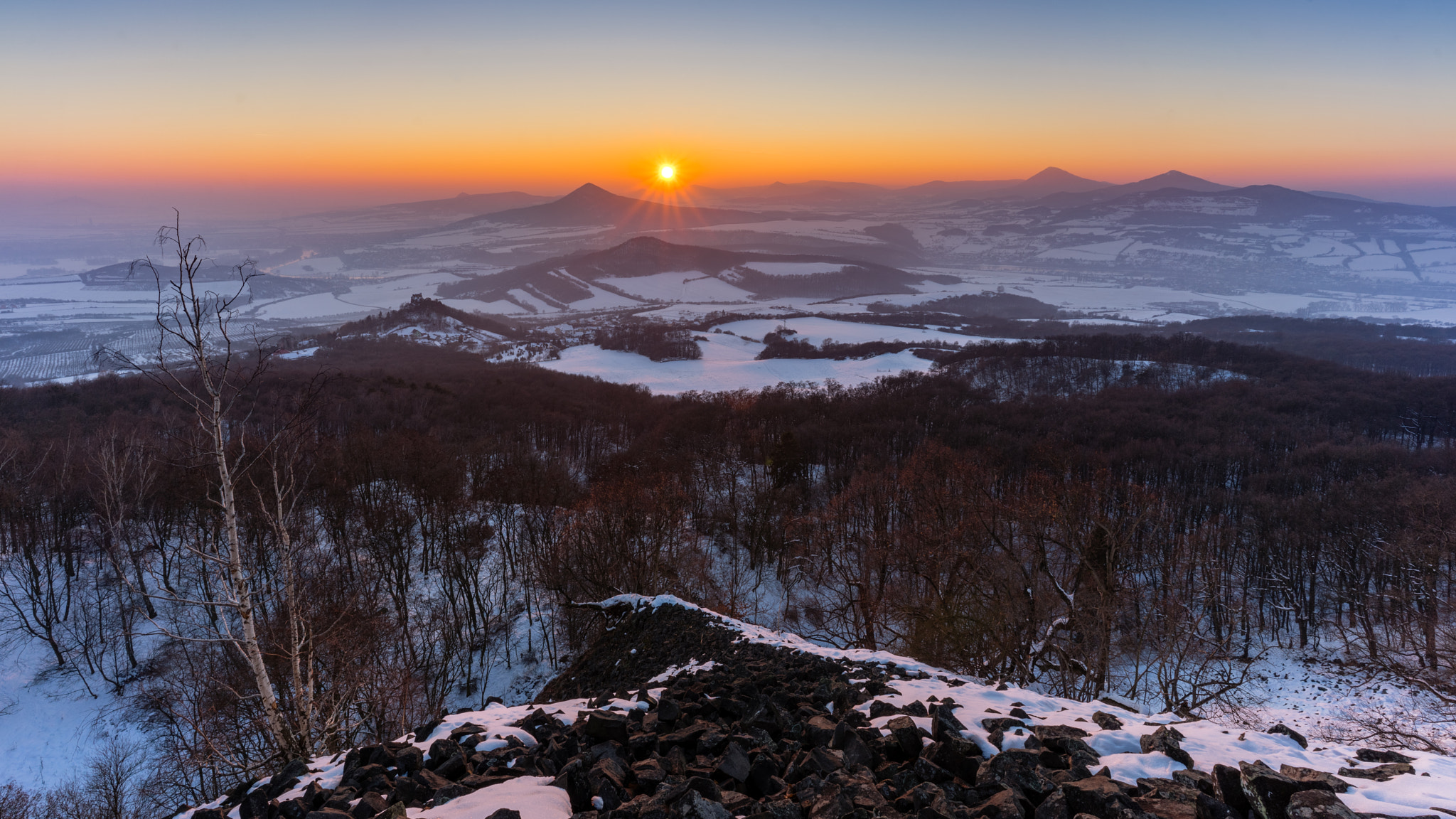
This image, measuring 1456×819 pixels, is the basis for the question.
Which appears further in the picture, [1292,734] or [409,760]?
[1292,734]

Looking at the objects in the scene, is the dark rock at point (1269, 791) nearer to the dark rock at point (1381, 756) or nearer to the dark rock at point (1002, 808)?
the dark rock at point (1002, 808)

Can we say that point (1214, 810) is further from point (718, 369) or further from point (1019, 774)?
point (718, 369)

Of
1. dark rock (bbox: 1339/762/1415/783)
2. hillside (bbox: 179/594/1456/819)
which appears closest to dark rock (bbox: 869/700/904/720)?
hillside (bbox: 179/594/1456/819)

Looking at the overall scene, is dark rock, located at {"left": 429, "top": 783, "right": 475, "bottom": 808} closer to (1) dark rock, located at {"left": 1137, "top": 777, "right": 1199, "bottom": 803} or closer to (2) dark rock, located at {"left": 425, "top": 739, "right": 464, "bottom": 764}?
(2) dark rock, located at {"left": 425, "top": 739, "right": 464, "bottom": 764}

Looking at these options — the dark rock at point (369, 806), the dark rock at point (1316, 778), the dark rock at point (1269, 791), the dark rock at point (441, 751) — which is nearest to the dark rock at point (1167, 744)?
the dark rock at point (1316, 778)

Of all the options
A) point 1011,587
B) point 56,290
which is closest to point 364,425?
point 1011,587

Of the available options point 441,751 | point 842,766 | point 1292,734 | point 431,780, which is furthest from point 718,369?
point 842,766

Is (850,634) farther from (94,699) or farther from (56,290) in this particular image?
(56,290)
